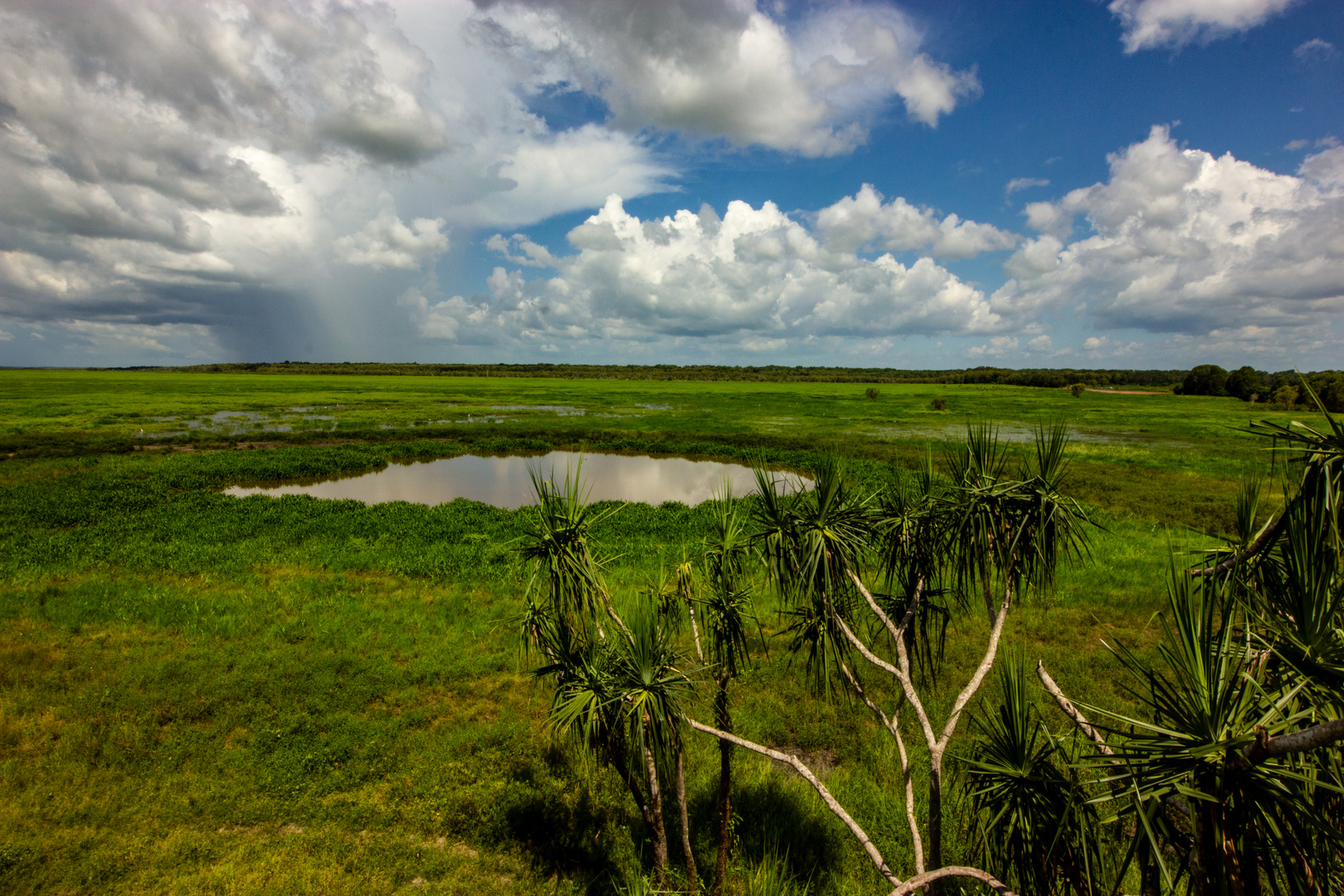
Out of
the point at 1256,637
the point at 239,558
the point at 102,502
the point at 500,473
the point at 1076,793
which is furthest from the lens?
Result: the point at 500,473

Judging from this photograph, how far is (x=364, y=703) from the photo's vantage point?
1008 cm

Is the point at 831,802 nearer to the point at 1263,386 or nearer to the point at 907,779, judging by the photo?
the point at 907,779

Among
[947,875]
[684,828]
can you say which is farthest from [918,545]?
[684,828]

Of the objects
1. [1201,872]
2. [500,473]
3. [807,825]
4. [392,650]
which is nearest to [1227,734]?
[1201,872]

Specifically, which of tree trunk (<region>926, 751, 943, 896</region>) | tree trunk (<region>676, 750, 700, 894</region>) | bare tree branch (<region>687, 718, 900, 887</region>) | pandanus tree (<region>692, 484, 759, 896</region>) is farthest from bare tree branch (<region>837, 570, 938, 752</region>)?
tree trunk (<region>676, 750, 700, 894</region>)

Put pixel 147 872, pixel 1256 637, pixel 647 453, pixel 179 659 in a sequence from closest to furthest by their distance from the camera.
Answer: pixel 1256 637 < pixel 147 872 < pixel 179 659 < pixel 647 453

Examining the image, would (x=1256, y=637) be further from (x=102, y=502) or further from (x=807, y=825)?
(x=102, y=502)

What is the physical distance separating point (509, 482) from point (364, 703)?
22033mm

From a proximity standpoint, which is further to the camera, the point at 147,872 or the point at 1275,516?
the point at 147,872

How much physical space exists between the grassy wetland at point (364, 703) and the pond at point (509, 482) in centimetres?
419

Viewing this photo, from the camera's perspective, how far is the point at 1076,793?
3619mm

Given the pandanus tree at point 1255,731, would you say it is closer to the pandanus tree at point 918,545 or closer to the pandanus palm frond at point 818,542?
the pandanus tree at point 918,545

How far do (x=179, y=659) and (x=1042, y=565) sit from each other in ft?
47.9

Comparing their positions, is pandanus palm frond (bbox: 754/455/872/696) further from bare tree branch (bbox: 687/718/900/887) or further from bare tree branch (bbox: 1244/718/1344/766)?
bare tree branch (bbox: 1244/718/1344/766)
